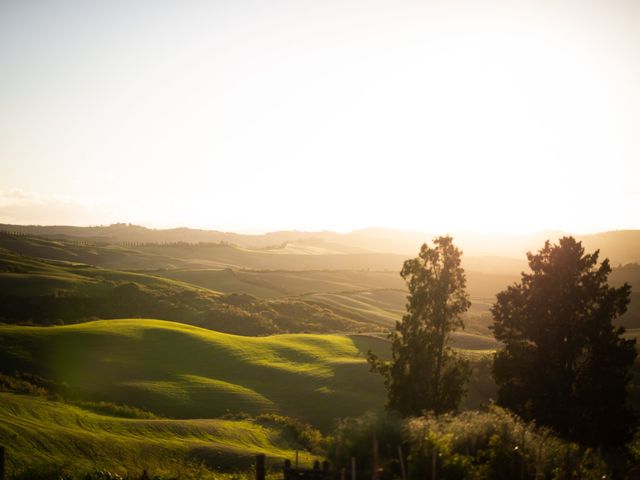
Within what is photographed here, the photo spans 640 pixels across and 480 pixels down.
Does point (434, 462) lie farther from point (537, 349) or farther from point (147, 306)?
point (147, 306)

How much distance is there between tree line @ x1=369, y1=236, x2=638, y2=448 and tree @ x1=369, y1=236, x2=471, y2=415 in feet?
0.17

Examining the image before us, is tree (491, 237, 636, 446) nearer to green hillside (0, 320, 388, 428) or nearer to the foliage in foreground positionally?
the foliage in foreground

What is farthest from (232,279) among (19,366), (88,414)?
(88,414)

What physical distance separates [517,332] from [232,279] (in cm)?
9894

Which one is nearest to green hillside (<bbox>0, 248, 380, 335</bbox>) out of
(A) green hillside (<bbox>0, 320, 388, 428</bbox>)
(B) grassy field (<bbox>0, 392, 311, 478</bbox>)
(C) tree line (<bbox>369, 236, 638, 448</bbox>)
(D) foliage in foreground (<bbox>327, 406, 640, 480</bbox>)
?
(A) green hillside (<bbox>0, 320, 388, 428</bbox>)

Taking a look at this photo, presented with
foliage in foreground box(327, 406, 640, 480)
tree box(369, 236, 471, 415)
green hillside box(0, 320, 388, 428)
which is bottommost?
green hillside box(0, 320, 388, 428)

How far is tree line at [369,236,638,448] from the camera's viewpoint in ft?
101

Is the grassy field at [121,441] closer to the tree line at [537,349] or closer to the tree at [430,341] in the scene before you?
the tree at [430,341]

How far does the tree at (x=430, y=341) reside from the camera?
30344 mm

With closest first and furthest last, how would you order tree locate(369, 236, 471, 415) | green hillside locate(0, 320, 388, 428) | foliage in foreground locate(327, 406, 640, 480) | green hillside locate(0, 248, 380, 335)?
foliage in foreground locate(327, 406, 640, 480)
tree locate(369, 236, 471, 415)
green hillside locate(0, 320, 388, 428)
green hillside locate(0, 248, 380, 335)

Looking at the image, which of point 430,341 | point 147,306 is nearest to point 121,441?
point 430,341

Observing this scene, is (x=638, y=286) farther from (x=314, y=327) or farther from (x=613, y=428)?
(x=613, y=428)

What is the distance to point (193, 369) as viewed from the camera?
49500mm

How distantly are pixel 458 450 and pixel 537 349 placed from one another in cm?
1498
